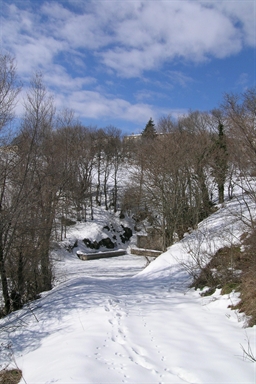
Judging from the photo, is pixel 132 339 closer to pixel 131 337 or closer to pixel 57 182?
pixel 131 337

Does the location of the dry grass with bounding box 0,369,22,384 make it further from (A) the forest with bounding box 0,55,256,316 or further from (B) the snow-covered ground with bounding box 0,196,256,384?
(A) the forest with bounding box 0,55,256,316

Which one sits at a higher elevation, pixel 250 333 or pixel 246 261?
pixel 246 261

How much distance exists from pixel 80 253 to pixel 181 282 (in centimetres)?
1720

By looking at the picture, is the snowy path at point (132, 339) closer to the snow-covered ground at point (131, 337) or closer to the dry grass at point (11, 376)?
the snow-covered ground at point (131, 337)

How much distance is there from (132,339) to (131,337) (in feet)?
0.33

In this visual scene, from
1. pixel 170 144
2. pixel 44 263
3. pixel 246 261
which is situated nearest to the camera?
pixel 246 261

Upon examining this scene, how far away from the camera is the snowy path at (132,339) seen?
4078 mm

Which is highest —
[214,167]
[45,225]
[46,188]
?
[214,167]

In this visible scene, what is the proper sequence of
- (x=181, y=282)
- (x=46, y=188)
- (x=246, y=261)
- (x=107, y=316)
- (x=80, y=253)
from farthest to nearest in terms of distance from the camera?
(x=80, y=253), (x=46, y=188), (x=181, y=282), (x=246, y=261), (x=107, y=316)

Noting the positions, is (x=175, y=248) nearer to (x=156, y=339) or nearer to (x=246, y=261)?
(x=246, y=261)

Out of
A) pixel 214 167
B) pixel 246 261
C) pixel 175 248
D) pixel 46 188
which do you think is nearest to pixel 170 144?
pixel 214 167

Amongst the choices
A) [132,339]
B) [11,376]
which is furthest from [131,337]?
[11,376]

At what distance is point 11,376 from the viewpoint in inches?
200

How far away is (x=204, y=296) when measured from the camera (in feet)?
25.3
